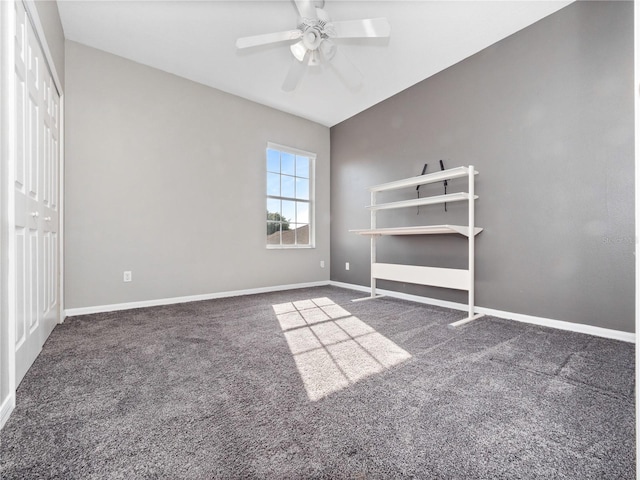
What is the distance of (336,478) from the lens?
85 cm

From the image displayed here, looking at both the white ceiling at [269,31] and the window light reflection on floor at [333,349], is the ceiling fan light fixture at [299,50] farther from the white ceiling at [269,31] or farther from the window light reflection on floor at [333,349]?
the window light reflection on floor at [333,349]

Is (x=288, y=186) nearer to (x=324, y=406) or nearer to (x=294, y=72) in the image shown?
(x=294, y=72)

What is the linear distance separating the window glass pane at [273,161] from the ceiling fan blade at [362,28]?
87.1 inches

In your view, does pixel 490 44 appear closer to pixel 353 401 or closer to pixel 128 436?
pixel 353 401

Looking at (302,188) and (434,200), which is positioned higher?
(302,188)

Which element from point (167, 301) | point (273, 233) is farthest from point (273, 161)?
point (167, 301)

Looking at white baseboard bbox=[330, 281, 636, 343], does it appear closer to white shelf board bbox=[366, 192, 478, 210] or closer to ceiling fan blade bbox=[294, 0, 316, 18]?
white shelf board bbox=[366, 192, 478, 210]

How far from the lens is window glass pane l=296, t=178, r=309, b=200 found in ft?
14.9

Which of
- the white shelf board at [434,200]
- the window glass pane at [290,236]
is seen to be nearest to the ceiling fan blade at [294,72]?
the white shelf board at [434,200]

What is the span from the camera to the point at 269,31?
2656 millimetres

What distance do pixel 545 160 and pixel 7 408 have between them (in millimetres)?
3670

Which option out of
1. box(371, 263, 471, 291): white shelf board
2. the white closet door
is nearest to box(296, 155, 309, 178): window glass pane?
box(371, 263, 471, 291): white shelf board

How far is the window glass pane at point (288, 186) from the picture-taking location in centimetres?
436

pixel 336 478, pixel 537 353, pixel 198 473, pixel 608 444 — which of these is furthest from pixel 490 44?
pixel 198 473
